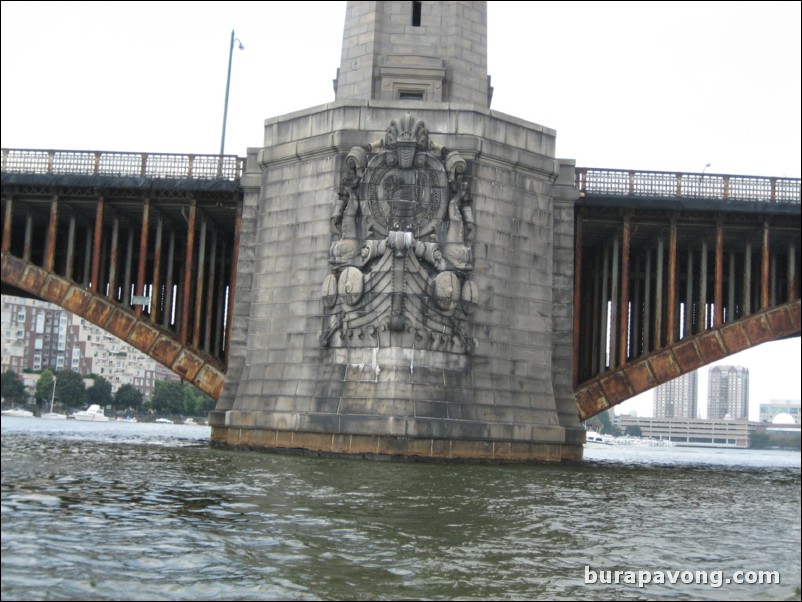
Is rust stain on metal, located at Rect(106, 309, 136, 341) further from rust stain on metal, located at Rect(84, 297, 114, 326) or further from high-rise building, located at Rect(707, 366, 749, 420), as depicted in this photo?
high-rise building, located at Rect(707, 366, 749, 420)

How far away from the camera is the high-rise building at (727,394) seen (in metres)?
33.6

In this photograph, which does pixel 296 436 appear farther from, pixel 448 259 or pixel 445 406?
pixel 448 259

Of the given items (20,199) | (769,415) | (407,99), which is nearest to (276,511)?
(769,415)

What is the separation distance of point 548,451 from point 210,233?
21170 mm

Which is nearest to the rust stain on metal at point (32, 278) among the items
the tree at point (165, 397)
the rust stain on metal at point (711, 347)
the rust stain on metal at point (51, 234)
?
the rust stain on metal at point (51, 234)

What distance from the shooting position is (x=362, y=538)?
49.6ft

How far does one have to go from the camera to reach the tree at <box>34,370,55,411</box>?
901 inches

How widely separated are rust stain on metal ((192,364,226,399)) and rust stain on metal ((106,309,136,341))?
3827 mm

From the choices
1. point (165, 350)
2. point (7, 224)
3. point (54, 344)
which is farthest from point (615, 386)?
point (7, 224)

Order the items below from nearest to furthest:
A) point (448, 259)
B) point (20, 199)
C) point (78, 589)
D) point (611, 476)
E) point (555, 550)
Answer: point (78, 589)
point (555, 550)
point (611, 476)
point (448, 259)
point (20, 199)

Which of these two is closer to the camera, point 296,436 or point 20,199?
point 296,436

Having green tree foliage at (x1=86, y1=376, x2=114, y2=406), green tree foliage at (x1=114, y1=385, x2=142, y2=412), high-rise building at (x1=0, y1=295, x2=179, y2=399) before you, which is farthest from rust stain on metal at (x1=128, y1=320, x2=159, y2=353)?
green tree foliage at (x1=114, y1=385, x2=142, y2=412)

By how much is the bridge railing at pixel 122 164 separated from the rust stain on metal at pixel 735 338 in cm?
2139

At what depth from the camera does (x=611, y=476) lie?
103 ft
